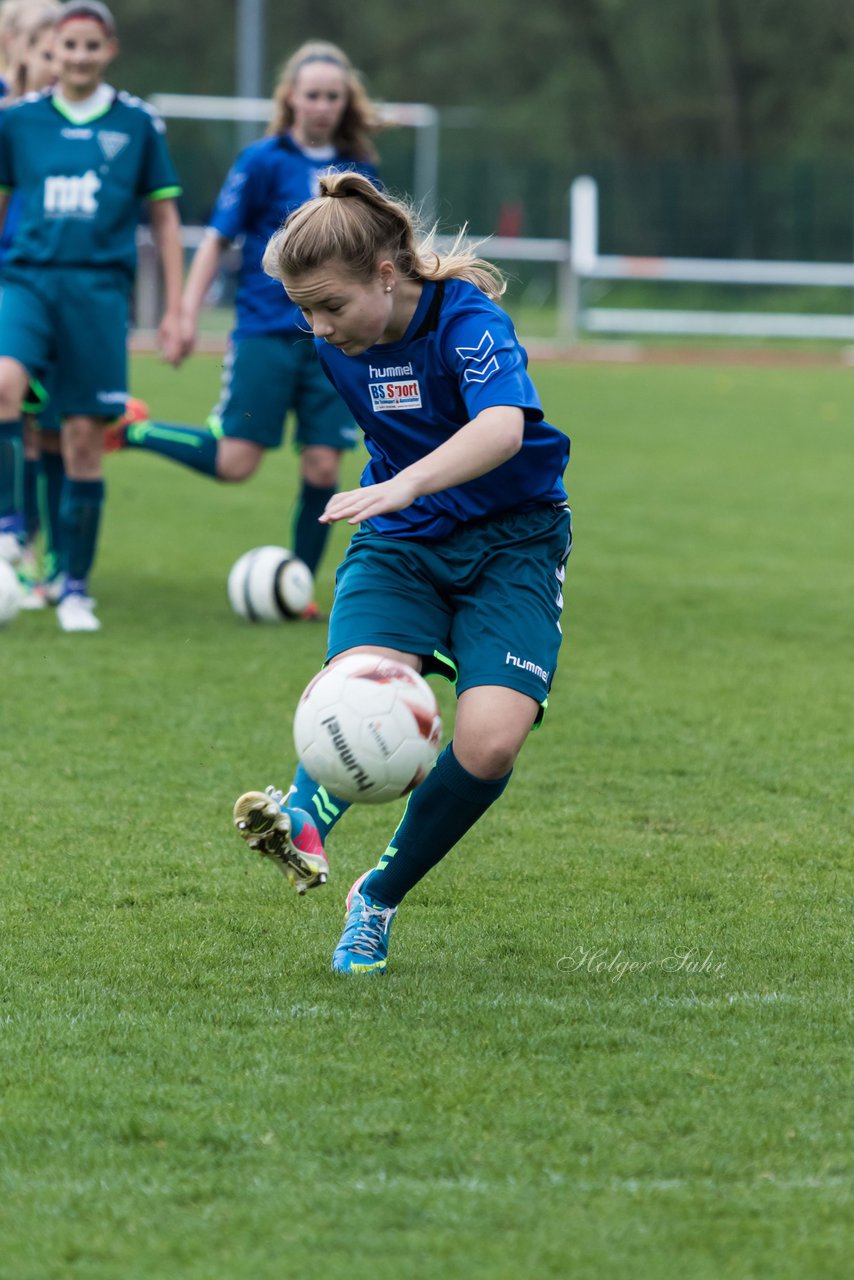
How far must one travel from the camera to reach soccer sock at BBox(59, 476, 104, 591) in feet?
25.6

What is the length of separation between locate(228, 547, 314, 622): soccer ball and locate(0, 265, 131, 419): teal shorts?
2.88ft

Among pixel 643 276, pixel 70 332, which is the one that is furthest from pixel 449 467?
pixel 643 276

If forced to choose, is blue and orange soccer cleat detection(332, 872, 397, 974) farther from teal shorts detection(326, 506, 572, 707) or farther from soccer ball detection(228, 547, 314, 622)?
soccer ball detection(228, 547, 314, 622)

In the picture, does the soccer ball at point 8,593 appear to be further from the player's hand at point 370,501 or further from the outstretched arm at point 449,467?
the player's hand at point 370,501

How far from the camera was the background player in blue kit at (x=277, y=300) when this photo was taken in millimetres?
7820

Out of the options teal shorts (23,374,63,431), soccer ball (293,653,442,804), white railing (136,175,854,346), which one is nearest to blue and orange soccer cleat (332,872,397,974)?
soccer ball (293,653,442,804)

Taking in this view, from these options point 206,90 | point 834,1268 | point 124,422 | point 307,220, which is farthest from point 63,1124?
point 206,90

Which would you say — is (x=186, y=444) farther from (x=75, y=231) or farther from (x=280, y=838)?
(x=280, y=838)

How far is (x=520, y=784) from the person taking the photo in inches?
221

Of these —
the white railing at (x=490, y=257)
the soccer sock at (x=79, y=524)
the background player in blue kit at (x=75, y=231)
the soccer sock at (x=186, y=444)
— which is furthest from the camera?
the white railing at (x=490, y=257)

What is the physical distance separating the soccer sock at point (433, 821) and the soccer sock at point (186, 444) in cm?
451

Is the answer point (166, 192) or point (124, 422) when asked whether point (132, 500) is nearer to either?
point (124, 422)

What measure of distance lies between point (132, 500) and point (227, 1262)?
1026cm

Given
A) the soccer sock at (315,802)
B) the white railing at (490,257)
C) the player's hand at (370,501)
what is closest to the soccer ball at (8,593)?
the soccer sock at (315,802)
